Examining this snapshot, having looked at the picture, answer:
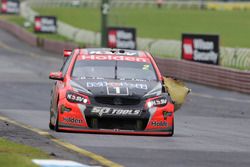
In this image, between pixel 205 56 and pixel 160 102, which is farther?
pixel 205 56

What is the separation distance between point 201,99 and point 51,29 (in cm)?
4068

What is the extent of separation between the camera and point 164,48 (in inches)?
1601

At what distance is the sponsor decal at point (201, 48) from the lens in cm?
3544

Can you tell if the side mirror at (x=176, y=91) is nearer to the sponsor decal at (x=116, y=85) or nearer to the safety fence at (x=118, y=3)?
the sponsor decal at (x=116, y=85)

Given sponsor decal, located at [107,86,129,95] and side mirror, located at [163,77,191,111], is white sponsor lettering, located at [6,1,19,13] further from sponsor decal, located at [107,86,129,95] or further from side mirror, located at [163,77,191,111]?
sponsor decal, located at [107,86,129,95]

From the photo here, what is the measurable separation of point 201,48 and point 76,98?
2201 centimetres

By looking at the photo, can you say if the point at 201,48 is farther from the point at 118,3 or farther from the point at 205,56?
the point at 118,3

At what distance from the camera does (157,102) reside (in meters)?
14.8

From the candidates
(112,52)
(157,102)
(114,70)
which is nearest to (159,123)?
(157,102)

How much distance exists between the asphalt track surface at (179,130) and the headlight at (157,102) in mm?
517

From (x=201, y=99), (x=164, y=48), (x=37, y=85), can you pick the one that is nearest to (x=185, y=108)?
(x=201, y=99)

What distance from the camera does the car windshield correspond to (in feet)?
51.1

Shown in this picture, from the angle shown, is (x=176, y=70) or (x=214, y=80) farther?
(x=176, y=70)

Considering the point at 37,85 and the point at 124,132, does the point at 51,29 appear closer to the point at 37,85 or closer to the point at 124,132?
the point at 37,85
